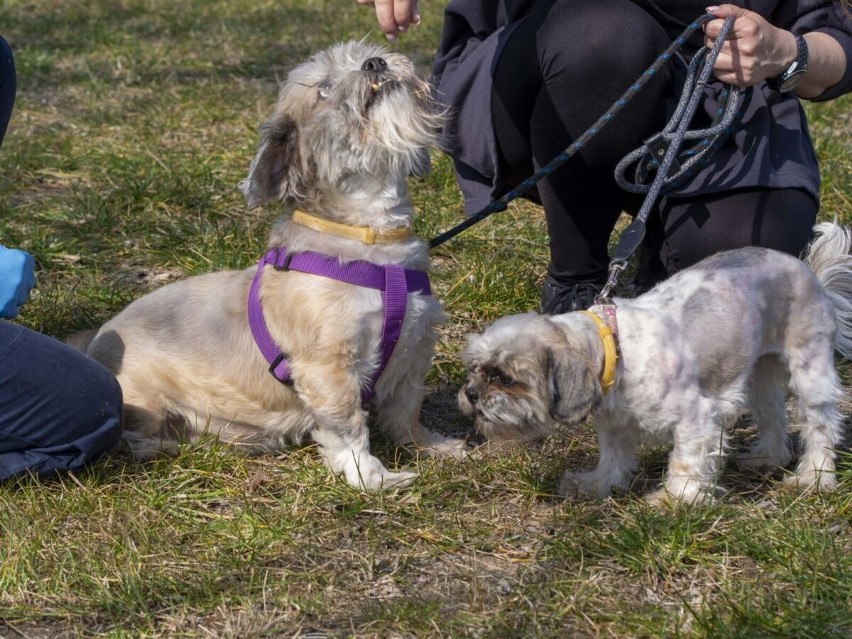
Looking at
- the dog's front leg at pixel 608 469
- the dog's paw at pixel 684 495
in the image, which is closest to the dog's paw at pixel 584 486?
the dog's front leg at pixel 608 469

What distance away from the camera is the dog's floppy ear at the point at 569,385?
8.76 ft

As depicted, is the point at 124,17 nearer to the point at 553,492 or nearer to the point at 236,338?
the point at 236,338

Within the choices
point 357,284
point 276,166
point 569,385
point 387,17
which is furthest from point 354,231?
point 569,385

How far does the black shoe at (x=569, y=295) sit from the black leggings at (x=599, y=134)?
0.19 ft

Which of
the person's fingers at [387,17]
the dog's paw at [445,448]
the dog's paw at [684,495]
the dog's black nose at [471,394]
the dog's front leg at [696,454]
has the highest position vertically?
the person's fingers at [387,17]

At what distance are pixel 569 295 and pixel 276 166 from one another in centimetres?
120

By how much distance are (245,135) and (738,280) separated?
12.4ft

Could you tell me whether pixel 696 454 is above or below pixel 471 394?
below

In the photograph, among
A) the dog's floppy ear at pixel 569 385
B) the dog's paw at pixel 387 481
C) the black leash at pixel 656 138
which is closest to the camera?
the dog's floppy ear at pixel 569 385

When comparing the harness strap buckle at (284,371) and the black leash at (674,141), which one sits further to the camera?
the harness strap buckle at (284,371)

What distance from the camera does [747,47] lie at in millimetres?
3191

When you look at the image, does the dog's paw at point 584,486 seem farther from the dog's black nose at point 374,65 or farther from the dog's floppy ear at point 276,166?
the dog's black nose at point 374,65

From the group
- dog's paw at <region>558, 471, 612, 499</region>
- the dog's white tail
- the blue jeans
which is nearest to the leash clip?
dog's paw at <region>558, 471, 612, 499</region>

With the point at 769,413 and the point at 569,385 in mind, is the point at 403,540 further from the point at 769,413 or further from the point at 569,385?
the point at 769,413
